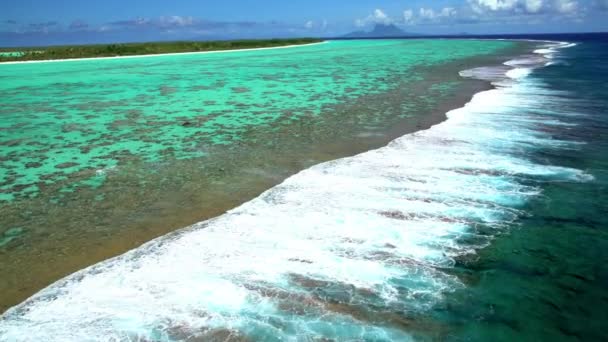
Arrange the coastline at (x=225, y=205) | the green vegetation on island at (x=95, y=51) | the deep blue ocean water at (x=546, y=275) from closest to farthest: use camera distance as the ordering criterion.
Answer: the deep blue ocean water at (x=546, y=275) → the coastline at (x=225, y=205) → the green vegetation on island at (x=95, y=51)

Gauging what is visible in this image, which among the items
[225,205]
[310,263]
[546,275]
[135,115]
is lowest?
[546,275]

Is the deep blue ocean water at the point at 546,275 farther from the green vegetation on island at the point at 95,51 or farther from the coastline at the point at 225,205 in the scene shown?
the green vegetation on island at the point at 95,51

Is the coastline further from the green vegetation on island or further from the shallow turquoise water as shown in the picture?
the green vegetation on island

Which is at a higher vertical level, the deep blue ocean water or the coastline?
the coastline

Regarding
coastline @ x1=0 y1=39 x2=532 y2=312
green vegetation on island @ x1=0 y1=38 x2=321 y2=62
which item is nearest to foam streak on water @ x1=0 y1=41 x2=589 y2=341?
coastline @ x1=0 y1=39 x2=532 y2=312

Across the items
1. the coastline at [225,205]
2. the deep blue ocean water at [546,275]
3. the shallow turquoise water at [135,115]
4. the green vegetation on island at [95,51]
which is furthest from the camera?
the green vegetation on island at [95,51]

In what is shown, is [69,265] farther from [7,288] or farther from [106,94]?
[106,94]

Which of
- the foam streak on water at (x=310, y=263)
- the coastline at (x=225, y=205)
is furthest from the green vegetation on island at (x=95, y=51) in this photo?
the foam streak on water at (x=310, y=263)

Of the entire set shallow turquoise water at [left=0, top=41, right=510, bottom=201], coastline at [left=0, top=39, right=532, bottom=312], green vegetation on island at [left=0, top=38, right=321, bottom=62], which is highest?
green vegetation on island at [left=0, top=38, right=321, bottom=62]

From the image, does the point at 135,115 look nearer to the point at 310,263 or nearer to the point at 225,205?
the point at 225,205

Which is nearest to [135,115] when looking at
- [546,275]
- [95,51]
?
[546,275]
